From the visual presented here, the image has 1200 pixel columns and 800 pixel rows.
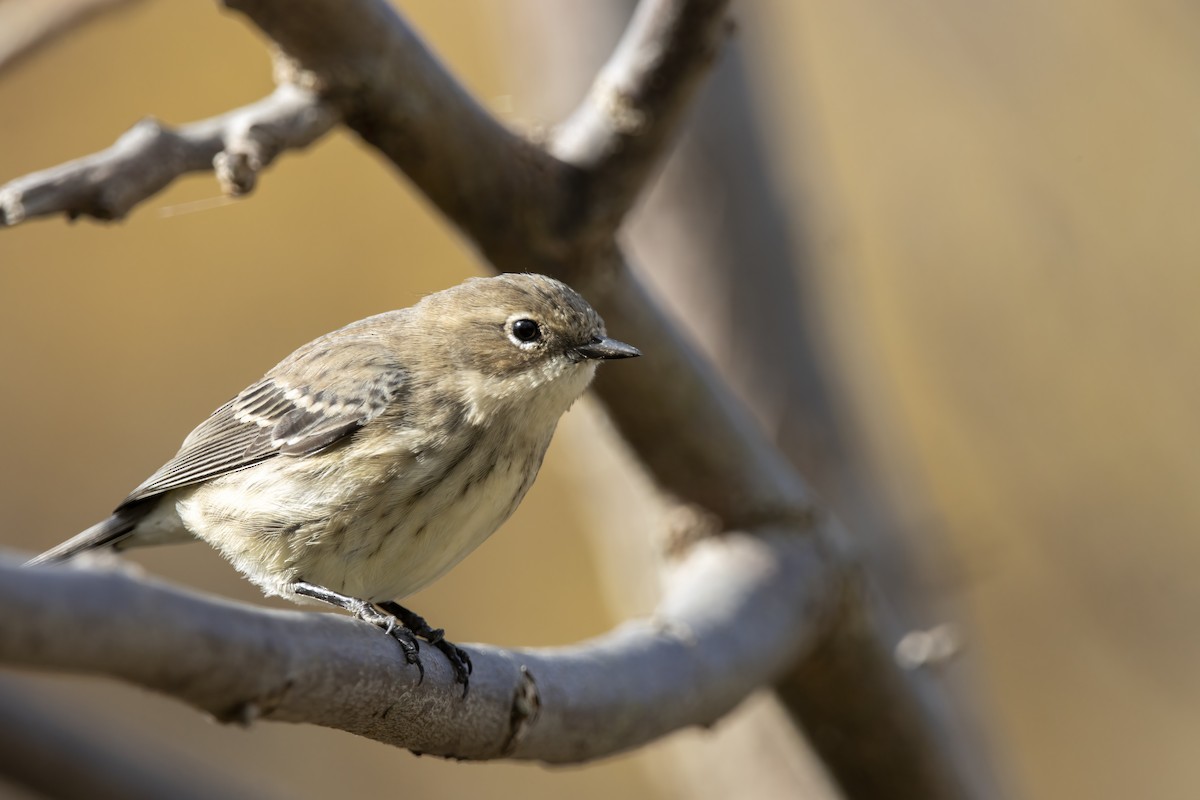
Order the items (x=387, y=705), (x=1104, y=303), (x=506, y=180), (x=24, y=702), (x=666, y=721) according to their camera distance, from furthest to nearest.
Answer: (x=1104, y=303) < (x=506, y=180) < (x=666, y=721) < (x=24, y=702) < (x=387, y=705)

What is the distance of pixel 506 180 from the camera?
3.21m

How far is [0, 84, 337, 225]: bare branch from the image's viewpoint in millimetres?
2479

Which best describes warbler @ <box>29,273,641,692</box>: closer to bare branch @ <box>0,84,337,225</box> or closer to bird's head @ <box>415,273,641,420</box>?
bird's head @ <box>415,273,641,420</box>

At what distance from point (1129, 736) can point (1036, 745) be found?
1.69ft

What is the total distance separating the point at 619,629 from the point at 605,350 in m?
0.68

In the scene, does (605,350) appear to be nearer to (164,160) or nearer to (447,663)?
(447,663)

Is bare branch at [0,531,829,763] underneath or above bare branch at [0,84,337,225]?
underneath

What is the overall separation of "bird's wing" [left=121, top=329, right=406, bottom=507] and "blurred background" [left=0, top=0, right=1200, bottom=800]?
1.59 m

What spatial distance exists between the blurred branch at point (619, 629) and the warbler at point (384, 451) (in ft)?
0.77

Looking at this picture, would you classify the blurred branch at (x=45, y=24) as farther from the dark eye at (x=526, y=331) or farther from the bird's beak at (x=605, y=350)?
the bird's beak at (x=605, y=350)

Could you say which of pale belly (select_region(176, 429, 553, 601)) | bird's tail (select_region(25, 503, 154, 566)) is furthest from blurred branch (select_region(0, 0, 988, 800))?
bird's tail (select_region(25, 503, 154, 566))

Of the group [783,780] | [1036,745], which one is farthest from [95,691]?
[1036,745]

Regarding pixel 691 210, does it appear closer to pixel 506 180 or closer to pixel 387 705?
pixel 506 180

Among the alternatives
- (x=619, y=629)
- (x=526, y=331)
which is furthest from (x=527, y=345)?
(x=619, y=629)
